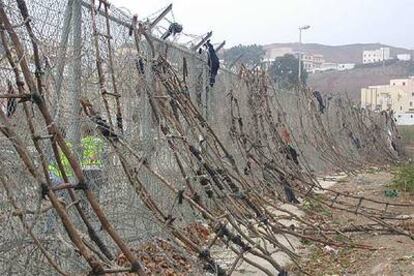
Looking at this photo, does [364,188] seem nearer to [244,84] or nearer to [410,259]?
[244,84]

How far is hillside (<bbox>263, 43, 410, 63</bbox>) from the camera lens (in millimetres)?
122750

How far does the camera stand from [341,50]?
132 m

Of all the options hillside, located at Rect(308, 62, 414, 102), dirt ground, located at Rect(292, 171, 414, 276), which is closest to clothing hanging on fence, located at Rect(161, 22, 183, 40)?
dirt ground, located at Rect(292, 171, 414, 276)

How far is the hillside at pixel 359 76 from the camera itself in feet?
271

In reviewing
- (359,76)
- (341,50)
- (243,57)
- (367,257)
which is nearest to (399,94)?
(359,76)

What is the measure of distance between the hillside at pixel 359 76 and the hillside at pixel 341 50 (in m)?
20.9

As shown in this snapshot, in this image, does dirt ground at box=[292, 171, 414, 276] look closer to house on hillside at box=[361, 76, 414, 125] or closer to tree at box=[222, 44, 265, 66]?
tree at box=[222, 44, 265, 66]

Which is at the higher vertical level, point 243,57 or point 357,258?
point 243,57

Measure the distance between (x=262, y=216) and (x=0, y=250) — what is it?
392cm

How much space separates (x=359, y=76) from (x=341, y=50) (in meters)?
42.0

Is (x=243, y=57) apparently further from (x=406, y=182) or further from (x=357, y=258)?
(x=357, y=258)

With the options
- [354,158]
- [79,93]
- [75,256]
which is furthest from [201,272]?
[354,158]

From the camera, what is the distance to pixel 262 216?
6.47 meters

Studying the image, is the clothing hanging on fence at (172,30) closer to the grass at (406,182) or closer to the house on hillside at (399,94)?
the grass at (406,182)
